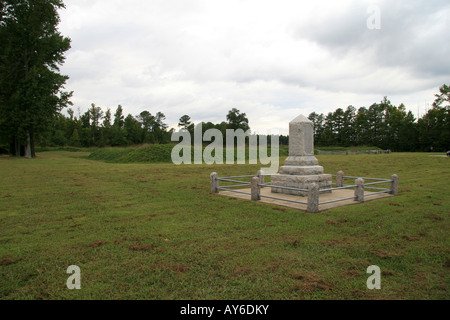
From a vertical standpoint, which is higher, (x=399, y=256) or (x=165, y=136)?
(x=165, y=136)

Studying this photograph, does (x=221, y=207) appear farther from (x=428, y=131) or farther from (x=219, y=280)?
(x=428, y=131)

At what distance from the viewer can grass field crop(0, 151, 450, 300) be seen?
3.62 metres

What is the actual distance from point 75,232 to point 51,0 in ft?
124

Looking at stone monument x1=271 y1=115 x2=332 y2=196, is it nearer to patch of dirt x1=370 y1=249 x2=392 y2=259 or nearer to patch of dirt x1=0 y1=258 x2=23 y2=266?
patch of dirt x1=370 y1=249 x2=392 y2=259

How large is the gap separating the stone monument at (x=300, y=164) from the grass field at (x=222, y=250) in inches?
86.0

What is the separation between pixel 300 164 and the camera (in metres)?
10.7

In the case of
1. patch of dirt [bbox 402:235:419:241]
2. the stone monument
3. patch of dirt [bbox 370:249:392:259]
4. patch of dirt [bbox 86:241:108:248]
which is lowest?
patch of dirt [bbox 370:249:392:259]

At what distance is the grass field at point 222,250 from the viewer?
3.62 m

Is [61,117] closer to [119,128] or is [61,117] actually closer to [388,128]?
[119,128]

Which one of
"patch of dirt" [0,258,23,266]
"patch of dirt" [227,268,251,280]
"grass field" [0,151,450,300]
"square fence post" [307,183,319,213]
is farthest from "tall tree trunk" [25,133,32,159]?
"patch of dirt" [227,268,251,280]

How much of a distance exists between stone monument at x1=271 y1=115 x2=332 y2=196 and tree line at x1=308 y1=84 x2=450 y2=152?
56.0 m

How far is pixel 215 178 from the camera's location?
1133 centimetres

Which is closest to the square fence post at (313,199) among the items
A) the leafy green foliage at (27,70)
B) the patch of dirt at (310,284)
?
the patch of dirt at (310,284)

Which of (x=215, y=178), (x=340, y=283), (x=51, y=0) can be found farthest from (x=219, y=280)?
(x=51, y=0)
